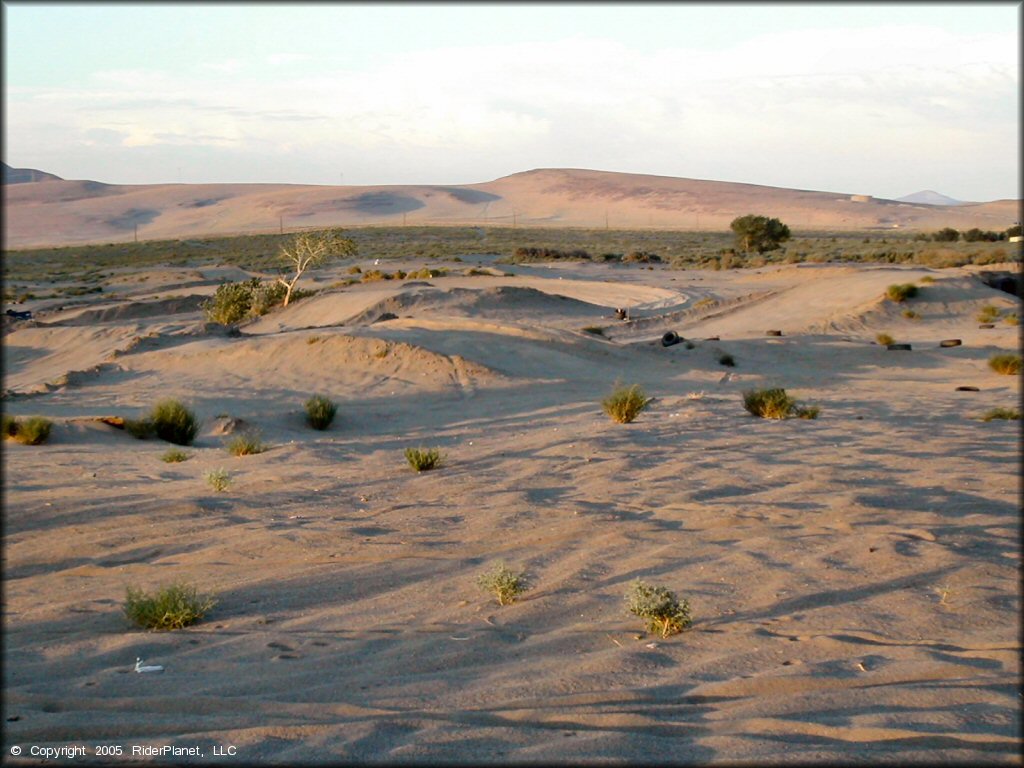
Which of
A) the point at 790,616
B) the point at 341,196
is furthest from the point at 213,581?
the point at 341,196

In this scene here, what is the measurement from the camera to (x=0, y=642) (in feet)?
19.8

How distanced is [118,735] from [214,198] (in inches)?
6534

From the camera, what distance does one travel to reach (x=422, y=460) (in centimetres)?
1187

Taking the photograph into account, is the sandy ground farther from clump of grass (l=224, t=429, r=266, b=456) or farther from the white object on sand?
clump of grass (l=224, t=429, r=266, b=456)

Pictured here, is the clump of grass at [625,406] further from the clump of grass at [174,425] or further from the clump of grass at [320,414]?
the clump of grass at [174,425]

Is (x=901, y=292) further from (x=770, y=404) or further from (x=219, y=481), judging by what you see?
(x=219, y=481)

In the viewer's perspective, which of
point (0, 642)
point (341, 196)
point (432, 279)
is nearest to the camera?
point (0, 642)

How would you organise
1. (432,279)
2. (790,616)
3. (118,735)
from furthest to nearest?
(432,279) < (790,616) < (118,735)

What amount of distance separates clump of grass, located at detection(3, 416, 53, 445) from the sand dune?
108 metres

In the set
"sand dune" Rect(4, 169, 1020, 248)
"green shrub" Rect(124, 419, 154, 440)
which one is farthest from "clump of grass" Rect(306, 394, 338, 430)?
"sand dune" Rect(4, 169, 1020, 248)

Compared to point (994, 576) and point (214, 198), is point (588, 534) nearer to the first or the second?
point (994, 576)

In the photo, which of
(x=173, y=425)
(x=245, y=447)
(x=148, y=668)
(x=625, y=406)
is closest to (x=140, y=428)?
(x=173, y=425)

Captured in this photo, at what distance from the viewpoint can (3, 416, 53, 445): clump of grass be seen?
45.0 ft

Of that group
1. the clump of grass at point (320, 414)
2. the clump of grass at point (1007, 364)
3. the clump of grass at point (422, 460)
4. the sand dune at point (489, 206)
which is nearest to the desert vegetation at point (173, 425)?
the clump of grass at point (320, 414)
